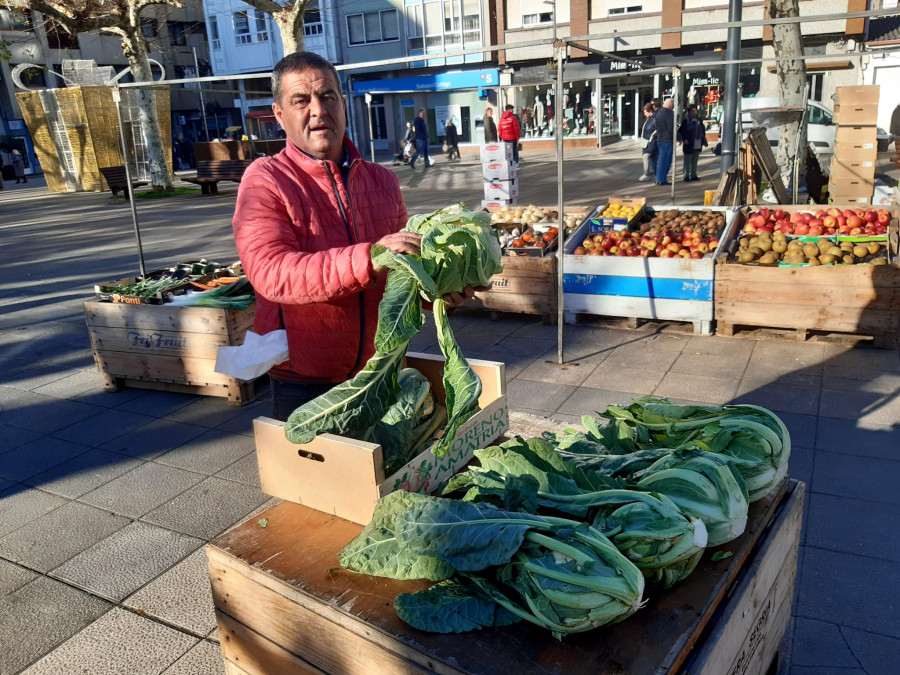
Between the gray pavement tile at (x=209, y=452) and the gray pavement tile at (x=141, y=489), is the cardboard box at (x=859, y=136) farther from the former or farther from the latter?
the gray pavement tile at (x=141, y=489)

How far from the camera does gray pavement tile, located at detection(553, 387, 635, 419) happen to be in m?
5.31

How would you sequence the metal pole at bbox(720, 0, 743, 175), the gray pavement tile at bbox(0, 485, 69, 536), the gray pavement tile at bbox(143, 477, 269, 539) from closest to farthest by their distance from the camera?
the gray pavement tile at bbox(143, 477, 269, 539) < the gray pavement tile at bbox(0, 485, 69, 536) < the metal pole at bbox(720, 0, 743, 175)

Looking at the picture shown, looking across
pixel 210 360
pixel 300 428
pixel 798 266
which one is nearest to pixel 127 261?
pixel 210 360

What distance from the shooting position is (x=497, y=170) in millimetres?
13117

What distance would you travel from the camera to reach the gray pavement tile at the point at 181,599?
3262 mm

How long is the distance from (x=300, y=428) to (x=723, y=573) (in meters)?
1.28

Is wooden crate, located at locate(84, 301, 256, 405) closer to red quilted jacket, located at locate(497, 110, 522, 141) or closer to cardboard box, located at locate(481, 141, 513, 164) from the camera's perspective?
cardboard box, located at locate(481, 141, 513, 164)

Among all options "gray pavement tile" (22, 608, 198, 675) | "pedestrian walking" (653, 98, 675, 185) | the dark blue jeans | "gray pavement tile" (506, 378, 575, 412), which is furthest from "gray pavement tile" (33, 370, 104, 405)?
"pedestrian walking" (653, 98, 675, 185)

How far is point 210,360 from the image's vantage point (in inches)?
231

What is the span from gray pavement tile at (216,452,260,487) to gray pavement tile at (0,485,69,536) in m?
0.98

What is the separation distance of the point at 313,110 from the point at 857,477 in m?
3.75

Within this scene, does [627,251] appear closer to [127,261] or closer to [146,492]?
[146,492]

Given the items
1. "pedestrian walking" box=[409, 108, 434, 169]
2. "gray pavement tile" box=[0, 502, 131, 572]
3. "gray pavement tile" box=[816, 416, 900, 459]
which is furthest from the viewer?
"pedestrian walking" box=[409, 108, 434, 169]

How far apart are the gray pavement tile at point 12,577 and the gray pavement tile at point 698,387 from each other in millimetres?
4391
